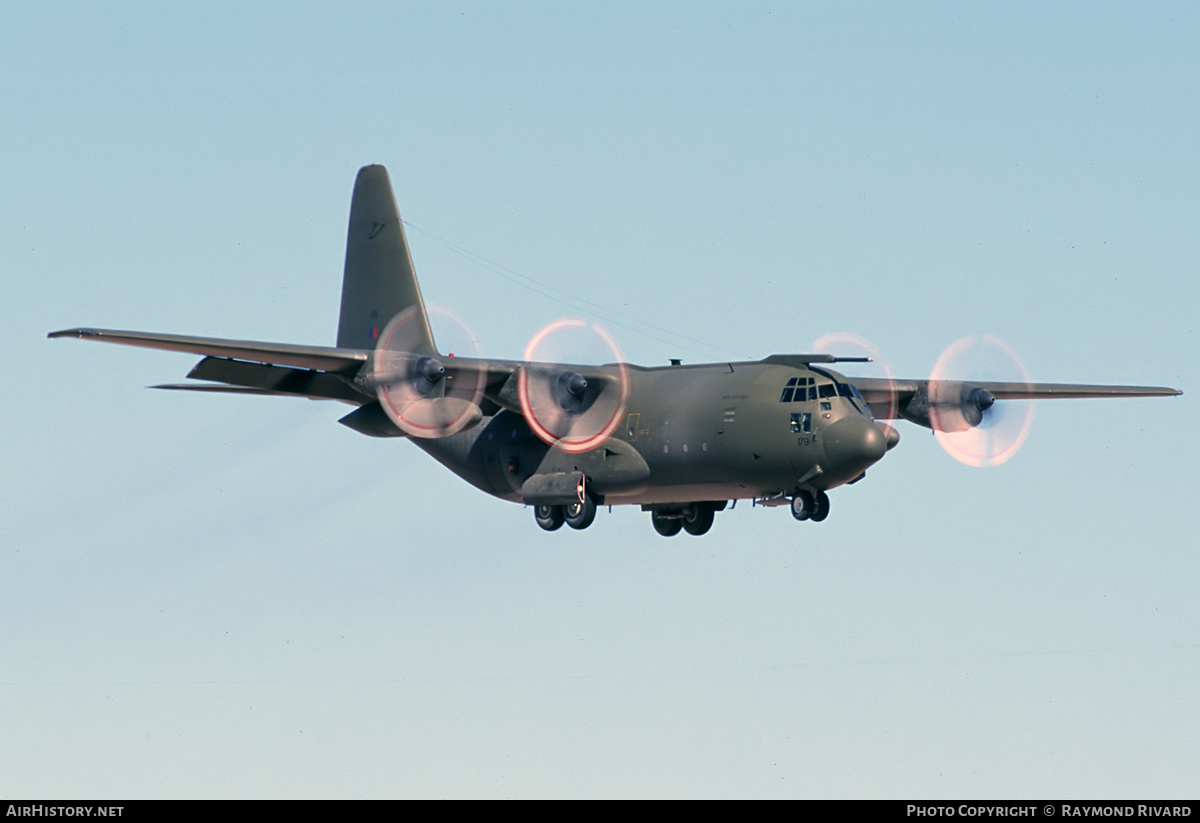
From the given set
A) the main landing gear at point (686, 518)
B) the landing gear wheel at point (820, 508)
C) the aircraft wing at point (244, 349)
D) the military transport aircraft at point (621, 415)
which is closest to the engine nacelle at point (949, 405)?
the military transport aircraft at point (621, 415)

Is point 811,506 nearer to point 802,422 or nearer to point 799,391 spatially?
point 802,422

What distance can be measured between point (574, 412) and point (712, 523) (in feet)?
11.8

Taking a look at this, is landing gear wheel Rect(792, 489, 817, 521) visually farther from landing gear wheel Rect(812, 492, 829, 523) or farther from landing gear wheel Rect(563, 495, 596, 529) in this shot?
landing gear wheel Rect(563, 495, 596, 529)

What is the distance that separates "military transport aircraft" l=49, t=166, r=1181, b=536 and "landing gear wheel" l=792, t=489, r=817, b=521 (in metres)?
0.02

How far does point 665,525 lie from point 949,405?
Answer: 230 inches

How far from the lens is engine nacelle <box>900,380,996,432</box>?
30969 millimetres

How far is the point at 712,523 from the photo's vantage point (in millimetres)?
30734

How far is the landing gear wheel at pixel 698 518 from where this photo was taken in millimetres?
30547

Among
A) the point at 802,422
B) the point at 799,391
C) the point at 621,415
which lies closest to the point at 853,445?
the point at 802,422

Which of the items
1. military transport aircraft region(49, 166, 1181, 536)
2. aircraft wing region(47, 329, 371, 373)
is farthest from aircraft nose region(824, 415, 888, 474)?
aircraft wing region(47, 329, 371, 373)

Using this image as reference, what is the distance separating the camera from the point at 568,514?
29.3 metres

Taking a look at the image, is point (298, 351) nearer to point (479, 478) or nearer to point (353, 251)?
point (479, 478)

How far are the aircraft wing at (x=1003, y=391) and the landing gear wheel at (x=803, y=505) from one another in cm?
446
